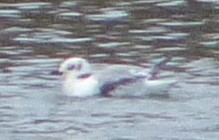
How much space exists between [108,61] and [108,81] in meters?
1.33

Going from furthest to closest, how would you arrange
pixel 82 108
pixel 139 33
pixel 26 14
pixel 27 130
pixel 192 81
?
pixel 26 14, pixel 139 33, pixel 192 81, pixel 82 108, pixel 27 130

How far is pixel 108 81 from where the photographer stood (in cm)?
1633

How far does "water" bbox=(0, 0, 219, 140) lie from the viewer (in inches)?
573

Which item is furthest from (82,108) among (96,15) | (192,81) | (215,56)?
(96,15)

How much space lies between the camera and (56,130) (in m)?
14.5

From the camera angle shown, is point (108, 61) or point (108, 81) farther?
point (108, 61)

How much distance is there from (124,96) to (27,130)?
2.11 m

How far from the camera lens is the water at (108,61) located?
14562mm

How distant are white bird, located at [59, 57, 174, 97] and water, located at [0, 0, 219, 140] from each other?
0.15 meters

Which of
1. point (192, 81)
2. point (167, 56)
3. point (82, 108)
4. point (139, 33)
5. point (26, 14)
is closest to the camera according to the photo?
point (82, 108)

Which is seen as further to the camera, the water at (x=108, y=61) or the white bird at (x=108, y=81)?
the white bird at (x=108, y=81)

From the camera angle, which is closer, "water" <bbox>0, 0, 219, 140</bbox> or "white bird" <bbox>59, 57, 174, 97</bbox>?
"water" <bbox>0, 0, 219, 140</bbox>

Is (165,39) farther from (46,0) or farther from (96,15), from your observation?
(46,0)

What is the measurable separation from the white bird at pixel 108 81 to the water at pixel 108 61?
0.50 ft
